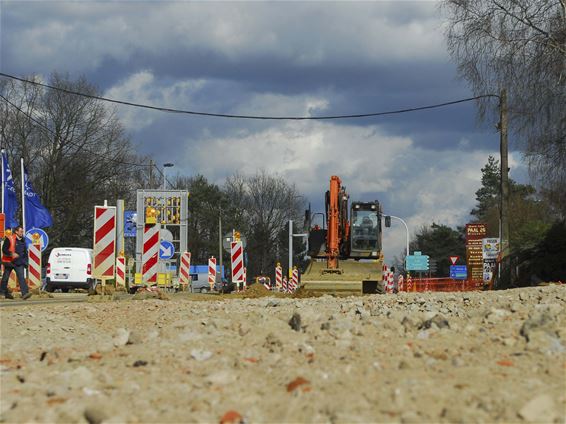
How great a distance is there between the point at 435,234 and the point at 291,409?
109 m

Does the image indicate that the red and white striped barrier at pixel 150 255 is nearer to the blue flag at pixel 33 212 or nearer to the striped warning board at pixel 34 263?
the striped warning board at pixel 34 263

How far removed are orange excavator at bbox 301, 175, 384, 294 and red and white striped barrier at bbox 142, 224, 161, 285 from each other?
660cm

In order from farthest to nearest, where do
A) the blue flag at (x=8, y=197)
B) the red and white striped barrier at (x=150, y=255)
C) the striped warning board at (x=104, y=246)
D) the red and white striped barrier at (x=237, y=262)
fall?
the blue flag at (x=8, y=197)
the red and white striped barrier at (x=237, y=262)
the red and white striped barrier at (x=150, y=255)
the striped warning board at (x=104, y=246)

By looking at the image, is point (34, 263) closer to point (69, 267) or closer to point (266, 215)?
point (69, 267)

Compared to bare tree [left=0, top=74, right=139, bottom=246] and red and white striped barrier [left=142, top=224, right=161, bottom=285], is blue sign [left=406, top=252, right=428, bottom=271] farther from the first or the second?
red and white striped barrier [left=142, top=224, right=161, bottom=285]

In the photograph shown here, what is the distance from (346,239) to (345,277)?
3618mm

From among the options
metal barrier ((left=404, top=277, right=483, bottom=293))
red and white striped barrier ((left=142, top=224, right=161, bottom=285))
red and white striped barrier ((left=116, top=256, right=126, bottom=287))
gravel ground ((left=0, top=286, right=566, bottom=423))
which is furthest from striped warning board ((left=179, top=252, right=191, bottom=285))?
gravel ground ((left=0, top=286, right=566, bottom=423))

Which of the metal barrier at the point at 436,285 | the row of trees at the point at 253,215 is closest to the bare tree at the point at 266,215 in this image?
the row of trees at the point at 253,215

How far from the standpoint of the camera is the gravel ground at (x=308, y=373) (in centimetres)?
550

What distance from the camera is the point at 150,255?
2042 cm

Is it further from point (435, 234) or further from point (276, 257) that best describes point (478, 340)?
point (435, 234)

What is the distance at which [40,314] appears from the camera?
1353 centimetres

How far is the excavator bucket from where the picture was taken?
23.9 m

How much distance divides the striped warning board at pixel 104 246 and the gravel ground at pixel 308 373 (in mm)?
9115
